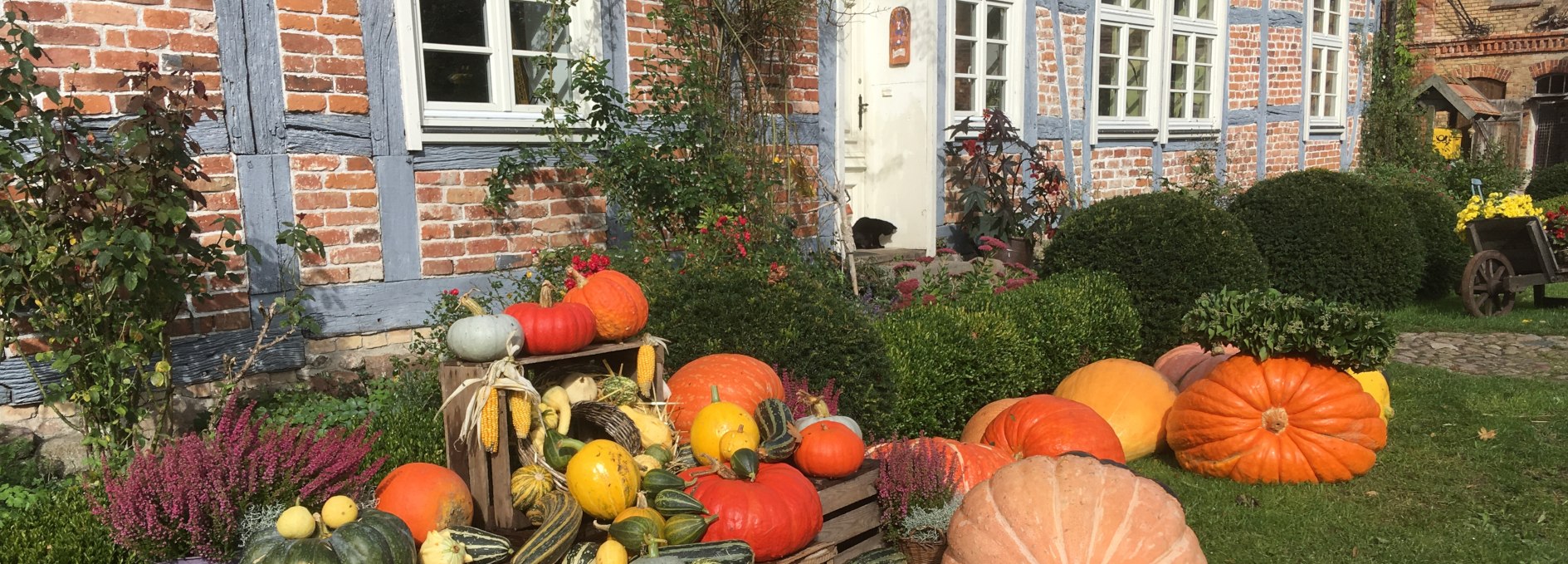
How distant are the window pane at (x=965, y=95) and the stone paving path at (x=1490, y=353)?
3812 mm

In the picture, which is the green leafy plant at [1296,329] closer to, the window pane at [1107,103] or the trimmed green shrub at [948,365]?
the trimmed green shrub at [948,365]

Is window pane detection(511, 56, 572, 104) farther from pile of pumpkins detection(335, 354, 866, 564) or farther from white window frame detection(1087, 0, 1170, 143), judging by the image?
white window frame detection(1087, 0, 1170, 143)

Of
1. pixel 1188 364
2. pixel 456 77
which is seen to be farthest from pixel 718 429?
pixel 1188 364

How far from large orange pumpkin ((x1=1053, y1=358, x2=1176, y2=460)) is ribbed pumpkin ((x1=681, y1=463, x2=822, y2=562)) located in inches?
96.5

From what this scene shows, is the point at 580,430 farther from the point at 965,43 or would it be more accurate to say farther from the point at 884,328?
the point at 965,43

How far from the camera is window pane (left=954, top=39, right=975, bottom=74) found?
29.2 ft

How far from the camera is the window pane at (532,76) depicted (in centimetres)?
581

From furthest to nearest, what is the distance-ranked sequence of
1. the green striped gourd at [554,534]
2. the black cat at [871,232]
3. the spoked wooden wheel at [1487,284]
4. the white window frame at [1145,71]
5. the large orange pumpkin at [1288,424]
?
the white window frame at [1145,71], the spoked wooden wheel at [1487,284], the black cat at [871,232], the large orange pumpkin at [1288,424], the green striped gourd at [554,534]

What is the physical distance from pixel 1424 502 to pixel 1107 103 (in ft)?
22.4

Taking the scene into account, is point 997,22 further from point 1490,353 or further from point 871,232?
point 1490,353

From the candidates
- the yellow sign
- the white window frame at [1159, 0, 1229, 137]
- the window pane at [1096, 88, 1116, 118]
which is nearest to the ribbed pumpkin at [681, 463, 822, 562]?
the window pane at [1096, 88, 1116, 118]

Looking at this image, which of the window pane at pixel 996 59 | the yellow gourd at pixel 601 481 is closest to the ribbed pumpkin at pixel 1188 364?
the yellow gourd at pixel 601 481

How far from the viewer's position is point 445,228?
17.7ft

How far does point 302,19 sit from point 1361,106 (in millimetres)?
14781
